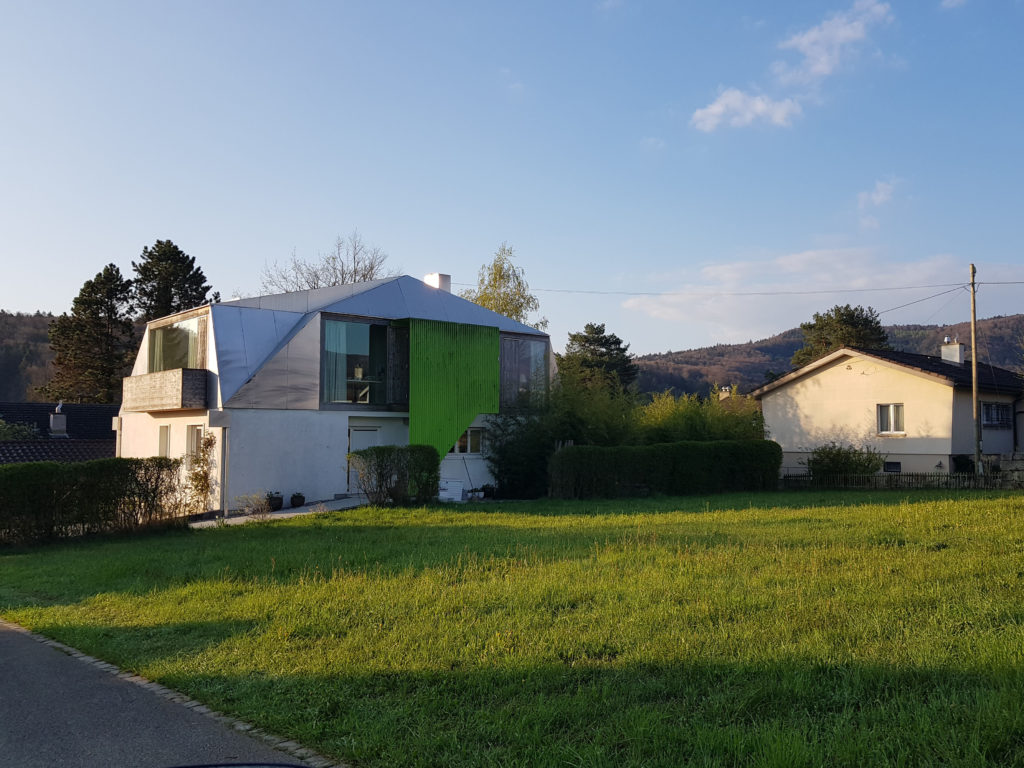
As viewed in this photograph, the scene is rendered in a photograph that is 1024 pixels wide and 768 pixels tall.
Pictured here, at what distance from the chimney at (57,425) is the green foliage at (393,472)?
20.1 m

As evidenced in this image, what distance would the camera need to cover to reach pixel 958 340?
3681 cm

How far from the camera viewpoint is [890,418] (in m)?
31.7

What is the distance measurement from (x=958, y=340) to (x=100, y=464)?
116 feet

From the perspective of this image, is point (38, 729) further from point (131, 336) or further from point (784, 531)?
point (131, 336)

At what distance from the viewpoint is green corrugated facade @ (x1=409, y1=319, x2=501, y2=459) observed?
2345 cm

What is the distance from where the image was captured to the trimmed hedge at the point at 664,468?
22.3 m

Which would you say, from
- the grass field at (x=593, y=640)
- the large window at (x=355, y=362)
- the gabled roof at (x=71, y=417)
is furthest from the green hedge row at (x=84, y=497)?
the gabled roof at (x=71, y=417)

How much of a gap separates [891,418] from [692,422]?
10.0 meters

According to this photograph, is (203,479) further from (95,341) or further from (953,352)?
(953,352)

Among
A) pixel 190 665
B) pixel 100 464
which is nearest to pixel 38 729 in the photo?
pixel 190 665

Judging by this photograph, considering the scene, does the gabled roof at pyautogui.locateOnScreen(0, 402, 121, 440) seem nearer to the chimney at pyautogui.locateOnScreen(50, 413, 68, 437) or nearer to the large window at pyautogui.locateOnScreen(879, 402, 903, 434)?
the chimney at pyautogui.locateOnScreen(50, 413, 68, 437)

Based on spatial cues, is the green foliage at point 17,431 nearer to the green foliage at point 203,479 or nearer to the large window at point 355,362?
the green foliage at point 203,479

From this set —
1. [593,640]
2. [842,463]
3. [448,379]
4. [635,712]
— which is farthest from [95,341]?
[635,712]

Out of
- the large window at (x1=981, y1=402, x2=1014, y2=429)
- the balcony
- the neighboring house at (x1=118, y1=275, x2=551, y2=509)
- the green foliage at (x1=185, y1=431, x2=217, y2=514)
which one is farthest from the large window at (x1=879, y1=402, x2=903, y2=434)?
the balcony
